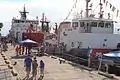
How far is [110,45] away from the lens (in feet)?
93.0

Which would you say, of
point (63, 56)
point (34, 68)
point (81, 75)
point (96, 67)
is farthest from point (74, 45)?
point (34, 68)

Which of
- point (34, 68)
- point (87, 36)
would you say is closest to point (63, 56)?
point (87, 36)

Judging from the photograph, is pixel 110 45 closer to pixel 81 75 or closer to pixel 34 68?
pixel 81 75

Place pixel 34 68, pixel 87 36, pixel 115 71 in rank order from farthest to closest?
1. pixel 87 36
2. pixel 115 71
3. pixel 34 68

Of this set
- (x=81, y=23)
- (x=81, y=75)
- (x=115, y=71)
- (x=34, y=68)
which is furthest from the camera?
(x=81, y=23)

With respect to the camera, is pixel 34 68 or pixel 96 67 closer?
pixel 34 68

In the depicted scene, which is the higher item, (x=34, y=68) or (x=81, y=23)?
(x=81, y=23)

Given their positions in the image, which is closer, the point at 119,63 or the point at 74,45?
the point at 119,63

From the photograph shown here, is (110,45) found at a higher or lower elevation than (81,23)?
lower

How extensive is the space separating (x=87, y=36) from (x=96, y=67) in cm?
664

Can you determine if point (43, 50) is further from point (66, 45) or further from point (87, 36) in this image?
point (87, 36)

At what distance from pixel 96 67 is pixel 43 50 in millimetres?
12455

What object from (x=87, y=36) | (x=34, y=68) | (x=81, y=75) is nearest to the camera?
(x=34, y=68)

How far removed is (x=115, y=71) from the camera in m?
20.4
